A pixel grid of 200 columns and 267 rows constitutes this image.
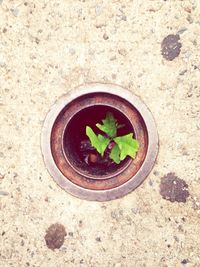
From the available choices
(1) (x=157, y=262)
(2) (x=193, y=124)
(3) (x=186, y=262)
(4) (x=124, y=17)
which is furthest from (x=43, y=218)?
(4) (x=124, y=17)

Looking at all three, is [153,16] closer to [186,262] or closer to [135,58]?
[135,58]

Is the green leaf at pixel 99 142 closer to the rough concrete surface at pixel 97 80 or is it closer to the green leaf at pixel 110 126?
the green leaf at pixel 110 126

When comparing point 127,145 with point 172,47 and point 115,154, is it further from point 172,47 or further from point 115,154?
point 172,47

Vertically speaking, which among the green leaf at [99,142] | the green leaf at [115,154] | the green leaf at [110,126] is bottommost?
the green leaf at [115,154]

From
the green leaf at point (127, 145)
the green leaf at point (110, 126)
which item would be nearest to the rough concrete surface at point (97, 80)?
the green leaf at point (127, 145)

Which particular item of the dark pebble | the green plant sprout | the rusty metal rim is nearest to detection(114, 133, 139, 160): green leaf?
the green plant sprout

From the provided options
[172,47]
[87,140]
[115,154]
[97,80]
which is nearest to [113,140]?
[115,154]
